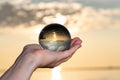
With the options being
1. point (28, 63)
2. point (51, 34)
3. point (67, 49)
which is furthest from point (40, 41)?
point (28, 63)

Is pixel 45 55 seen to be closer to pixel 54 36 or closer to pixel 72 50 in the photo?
pixel 72 50

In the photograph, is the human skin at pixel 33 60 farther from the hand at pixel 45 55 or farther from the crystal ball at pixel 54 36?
the crystal ball at pixel 54 36

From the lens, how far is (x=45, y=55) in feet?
11.0

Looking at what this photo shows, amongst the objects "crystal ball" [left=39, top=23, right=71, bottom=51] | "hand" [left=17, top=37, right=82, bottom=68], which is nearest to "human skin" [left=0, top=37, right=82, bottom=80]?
"hand" [left=17, top=37, right=82, bottom=68]

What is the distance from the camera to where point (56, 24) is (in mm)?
3875

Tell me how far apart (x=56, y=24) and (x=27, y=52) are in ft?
2.46

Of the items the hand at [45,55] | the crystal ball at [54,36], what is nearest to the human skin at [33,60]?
the hand at [45,55]

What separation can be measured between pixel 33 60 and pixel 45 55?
0.25m

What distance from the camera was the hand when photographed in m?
3.20

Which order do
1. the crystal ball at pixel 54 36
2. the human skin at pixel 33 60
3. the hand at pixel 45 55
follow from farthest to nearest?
1. the crystal ball at pixel 54 36
2. the hand at pixel 45 55
3. the human skin at pixel 33 60

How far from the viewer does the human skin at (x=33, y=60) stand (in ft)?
9.69

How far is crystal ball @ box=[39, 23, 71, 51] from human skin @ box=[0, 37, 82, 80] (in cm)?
14

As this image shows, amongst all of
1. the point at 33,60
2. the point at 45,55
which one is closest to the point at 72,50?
the point at 45,55

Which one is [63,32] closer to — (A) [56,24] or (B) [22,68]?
(A) [56,24]
